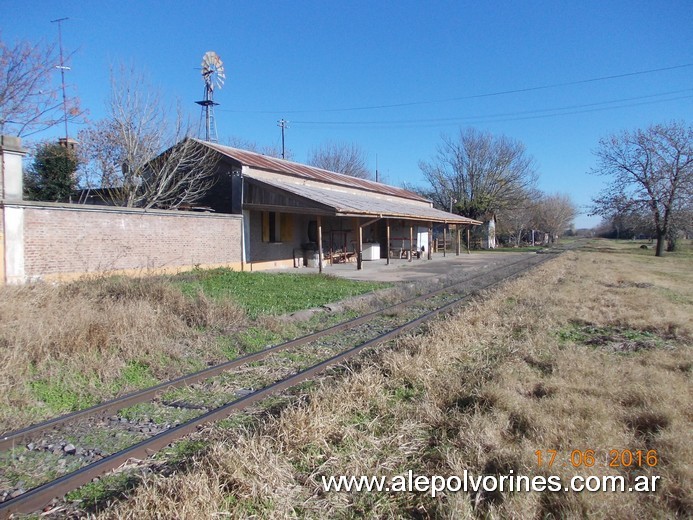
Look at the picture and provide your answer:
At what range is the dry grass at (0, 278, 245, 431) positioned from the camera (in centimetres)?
487

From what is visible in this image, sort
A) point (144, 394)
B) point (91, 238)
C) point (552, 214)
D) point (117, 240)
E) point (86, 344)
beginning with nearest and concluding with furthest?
point (144, 394), point (86, 344), point (91, 238), point (117, 240), point (552, 214)

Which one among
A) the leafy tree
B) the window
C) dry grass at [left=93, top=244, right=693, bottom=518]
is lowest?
dry grass at [left=93, top=244, right=693, bottom=518]

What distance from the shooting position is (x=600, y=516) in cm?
257

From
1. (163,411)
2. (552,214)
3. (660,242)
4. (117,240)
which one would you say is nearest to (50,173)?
(117,240)

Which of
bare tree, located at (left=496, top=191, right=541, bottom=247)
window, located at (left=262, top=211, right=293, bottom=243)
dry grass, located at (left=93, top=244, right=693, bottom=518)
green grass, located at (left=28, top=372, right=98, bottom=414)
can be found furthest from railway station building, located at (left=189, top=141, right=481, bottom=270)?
bare tree, located at (left=496, top=191, right=541, bottom=247)

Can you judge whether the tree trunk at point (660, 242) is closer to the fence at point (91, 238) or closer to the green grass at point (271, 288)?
the green grass at point (271, 288)

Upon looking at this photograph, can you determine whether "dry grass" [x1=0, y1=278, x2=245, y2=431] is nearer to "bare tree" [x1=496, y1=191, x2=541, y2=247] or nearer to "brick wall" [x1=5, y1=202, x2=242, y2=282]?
"brick wall" [x1=5, y1=202, x2=242, y2=282]

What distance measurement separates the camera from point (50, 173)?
68.0 ft

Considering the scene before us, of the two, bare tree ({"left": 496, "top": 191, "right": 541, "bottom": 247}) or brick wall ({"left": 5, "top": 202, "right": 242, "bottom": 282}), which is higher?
bare tree ({"left": 496, "top": 191, "right": 541, "bottom": 247})

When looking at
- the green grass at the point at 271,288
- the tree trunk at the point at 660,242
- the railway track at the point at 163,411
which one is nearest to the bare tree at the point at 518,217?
the tree trunk at the point at 660,242

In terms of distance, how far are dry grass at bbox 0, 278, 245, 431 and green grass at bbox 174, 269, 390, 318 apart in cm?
171

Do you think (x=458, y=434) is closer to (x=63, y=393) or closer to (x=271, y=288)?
(x=63, y=393)

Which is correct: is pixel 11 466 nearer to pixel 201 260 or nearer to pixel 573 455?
pixel 573 455

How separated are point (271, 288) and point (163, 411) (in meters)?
8.52
